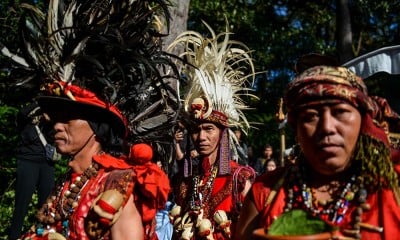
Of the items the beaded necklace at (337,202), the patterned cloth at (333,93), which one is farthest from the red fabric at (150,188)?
the patterned cloth at (333,93)

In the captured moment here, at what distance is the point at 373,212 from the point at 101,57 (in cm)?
203

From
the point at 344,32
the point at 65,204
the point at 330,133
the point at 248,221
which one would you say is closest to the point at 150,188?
the point at 65,204

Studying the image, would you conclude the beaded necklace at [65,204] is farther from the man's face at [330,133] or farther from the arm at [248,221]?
the man's face at [330,133]

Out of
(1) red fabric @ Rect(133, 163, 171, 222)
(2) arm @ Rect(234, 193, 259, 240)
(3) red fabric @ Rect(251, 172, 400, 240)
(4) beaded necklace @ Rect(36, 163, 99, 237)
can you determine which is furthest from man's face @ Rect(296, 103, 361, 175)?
(4) beaded necklace @ Rect(36, 163, 99, 237)

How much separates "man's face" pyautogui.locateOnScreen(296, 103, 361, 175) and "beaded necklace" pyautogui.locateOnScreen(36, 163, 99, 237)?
1528 millimetres

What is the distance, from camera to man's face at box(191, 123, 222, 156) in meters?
5.96

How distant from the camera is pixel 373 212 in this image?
2928 millimetres

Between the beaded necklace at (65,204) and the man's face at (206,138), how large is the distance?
2029mm

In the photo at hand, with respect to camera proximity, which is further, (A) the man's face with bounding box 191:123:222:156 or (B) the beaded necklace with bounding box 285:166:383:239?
(A) the man's face with bounding box 191:123:222:156

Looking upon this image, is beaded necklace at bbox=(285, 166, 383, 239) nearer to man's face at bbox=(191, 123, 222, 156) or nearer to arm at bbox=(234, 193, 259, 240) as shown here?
arm at bbox=(234, 193, 259, 240)

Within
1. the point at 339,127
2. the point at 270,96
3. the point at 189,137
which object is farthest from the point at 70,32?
the point at 270,96

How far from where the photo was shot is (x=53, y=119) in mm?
4062

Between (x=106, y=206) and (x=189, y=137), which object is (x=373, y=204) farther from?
(x=189, y=137)

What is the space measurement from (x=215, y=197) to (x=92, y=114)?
1967 mm
